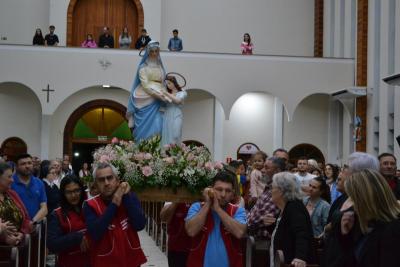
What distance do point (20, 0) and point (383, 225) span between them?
75.0ft

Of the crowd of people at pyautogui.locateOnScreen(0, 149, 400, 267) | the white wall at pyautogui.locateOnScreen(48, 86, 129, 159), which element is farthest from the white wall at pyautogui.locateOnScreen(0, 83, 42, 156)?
the crowd of people at pyautogui.locateOnScreen(0, 149, 400, 267)

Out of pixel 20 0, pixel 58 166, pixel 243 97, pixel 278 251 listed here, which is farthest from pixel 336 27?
pixel 278 251

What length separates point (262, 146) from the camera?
25094 millimetres

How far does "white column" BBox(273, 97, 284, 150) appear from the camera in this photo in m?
24.8

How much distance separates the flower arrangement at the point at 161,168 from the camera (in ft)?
22.2

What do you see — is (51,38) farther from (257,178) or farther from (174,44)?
(257,178)

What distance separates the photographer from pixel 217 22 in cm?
2583

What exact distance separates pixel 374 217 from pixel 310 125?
68.5 feet

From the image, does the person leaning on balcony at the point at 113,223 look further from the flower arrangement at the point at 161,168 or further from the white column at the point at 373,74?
the white column at the point at 373,74

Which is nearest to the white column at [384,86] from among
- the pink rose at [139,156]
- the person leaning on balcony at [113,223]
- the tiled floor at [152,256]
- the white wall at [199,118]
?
the white wall at [199,118]

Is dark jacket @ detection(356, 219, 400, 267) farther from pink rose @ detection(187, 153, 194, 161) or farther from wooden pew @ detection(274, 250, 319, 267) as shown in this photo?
pink rose @ detection(187, 153, 194, 161)

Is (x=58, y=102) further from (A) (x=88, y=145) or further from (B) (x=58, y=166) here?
(B) (x=58, y=166)

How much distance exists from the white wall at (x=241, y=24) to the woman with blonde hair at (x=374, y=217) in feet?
71.0

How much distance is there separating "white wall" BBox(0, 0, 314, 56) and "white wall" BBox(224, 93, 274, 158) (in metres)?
2.04
